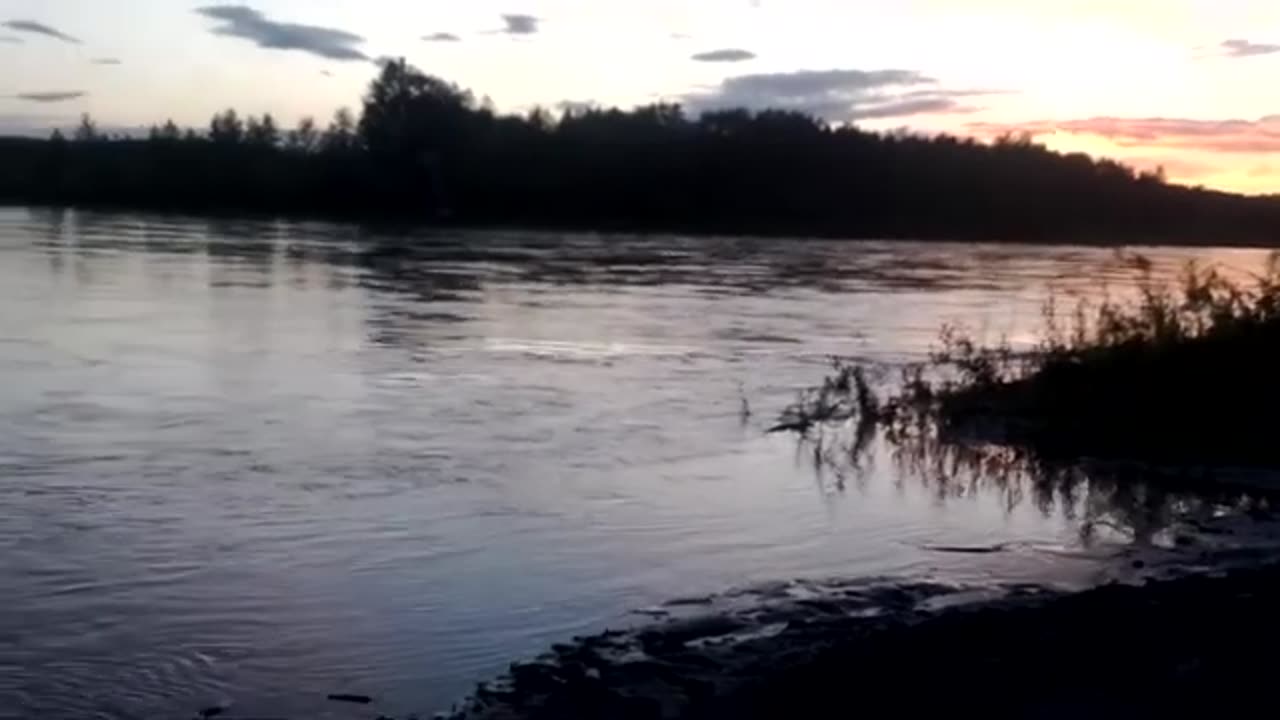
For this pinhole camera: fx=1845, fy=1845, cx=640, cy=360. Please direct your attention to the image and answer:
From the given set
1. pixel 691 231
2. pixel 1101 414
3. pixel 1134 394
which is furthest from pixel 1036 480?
pixel 691 231

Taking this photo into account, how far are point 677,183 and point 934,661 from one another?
86223 millimetres

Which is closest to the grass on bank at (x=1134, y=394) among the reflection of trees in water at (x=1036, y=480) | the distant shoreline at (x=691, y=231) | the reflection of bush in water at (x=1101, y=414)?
the reflection of bush in water at (x=1101, y=414)

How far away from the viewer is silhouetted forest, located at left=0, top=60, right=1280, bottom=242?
9175cm

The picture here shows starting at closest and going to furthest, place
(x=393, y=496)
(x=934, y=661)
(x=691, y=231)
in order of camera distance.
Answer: (x=934, y=661), (x=393, y=496), (x=691, y=231)

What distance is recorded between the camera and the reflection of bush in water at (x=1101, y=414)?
635 inches

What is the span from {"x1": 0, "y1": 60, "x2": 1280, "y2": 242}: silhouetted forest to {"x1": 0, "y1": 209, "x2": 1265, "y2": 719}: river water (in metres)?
59.0

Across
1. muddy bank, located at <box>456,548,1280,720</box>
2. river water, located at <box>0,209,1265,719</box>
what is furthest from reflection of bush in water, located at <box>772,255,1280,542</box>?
muddy bank, located at <box>456,548,1280,720</box>

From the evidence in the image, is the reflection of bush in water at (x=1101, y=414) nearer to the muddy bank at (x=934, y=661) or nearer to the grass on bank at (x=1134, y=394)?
the grass on bank at (x=1134, y=394)

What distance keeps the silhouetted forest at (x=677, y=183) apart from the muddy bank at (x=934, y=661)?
255 feet

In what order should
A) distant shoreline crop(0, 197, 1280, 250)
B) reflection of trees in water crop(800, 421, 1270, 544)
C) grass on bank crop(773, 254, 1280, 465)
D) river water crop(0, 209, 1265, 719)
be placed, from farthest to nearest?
distant shoreline crop(0, 197, 1280, 250) → grass on bank crop(773, 254, 1280, 465) → reflection of trees in water crop(800, 421, 1270, 544) → river water crop(0, 209, 1265, 719)

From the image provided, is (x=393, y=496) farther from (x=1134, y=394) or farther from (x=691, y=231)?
(x=691, y=231)

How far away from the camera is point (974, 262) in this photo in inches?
2510

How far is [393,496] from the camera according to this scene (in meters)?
14.2

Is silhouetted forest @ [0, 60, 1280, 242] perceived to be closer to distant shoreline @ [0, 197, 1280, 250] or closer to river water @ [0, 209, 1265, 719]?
distant shoreline @ [0, 197, 1280, 250]
